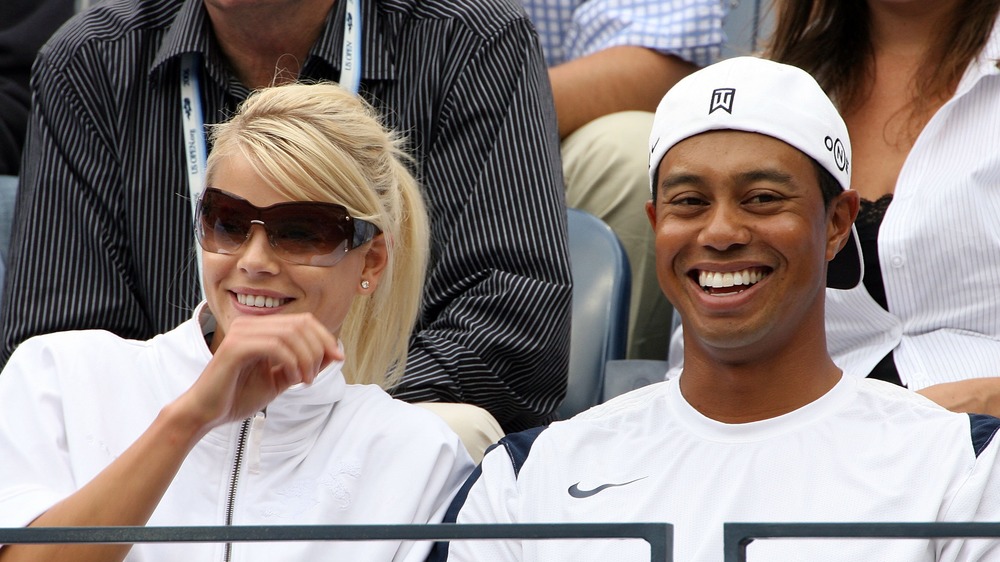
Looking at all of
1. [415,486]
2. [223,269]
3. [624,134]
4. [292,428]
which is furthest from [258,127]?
[624,134]

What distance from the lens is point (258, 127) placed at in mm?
2158

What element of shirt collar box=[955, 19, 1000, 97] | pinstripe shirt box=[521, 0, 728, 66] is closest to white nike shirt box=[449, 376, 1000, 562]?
shirt collar box=[955, 19, 1000, 97]

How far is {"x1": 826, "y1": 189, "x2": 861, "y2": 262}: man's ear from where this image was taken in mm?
2000

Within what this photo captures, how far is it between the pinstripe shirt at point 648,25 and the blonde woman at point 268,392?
158 cm

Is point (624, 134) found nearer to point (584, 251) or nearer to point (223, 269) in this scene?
point (584, 251)

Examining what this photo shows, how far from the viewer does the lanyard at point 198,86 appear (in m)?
2.84

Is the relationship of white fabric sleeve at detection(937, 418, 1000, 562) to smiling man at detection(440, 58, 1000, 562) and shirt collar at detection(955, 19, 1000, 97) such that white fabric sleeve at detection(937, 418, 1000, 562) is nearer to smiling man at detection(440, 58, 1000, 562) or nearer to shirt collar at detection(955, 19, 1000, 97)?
smiling man at detection(440, 58, 1000, 562)

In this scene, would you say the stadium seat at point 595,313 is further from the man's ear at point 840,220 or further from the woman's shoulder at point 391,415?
the man's ear at point 840,220

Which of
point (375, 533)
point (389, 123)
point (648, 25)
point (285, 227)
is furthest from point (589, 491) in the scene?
point (648, 25)

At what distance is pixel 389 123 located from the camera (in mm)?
2867

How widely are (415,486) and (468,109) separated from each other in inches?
41.3

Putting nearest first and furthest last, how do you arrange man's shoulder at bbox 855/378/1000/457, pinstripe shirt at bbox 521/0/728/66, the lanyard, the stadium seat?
1. man's shoulder at bbox 855/378/1000/457
2. the lanyard
3. the stadium seat
4. pinstripe shirt at bbox 521/0/728/66

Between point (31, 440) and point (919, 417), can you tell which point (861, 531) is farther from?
point (31, 440)

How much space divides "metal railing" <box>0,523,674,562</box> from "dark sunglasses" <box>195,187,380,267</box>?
0.83 meters
